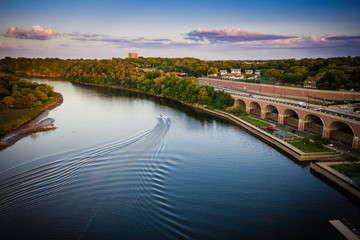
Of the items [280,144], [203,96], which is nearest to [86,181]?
[280,144]

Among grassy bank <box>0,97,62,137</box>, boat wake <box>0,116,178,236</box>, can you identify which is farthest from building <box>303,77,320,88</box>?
grassy bank <box>0,97,62,137</box>

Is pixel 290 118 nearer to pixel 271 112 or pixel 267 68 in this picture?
pixel 271 112

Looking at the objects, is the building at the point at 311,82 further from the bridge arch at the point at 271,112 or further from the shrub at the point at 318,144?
the shrub at the point at 318,144

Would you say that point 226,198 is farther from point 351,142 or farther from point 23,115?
point 23,115

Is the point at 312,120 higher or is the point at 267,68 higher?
the point at 267,68

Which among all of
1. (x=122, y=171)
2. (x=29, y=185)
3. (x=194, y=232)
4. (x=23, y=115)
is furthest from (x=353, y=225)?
(x=23, y=115)

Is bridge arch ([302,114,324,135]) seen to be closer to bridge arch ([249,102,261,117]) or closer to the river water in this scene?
the river water
